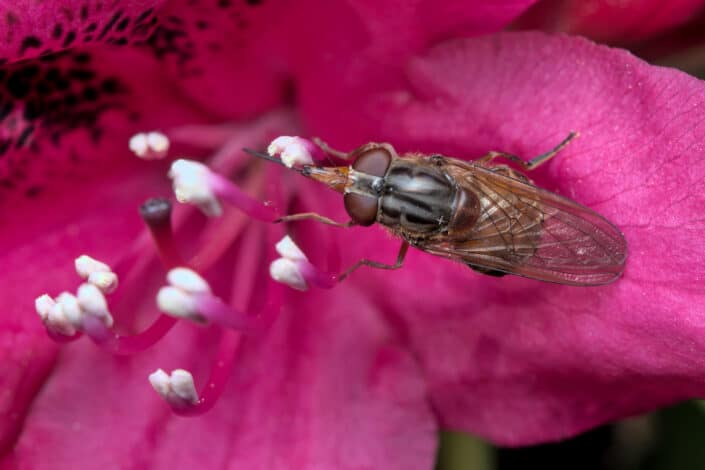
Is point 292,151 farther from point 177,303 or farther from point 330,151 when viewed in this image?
point 177,303

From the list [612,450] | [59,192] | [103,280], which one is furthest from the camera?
[612,450]

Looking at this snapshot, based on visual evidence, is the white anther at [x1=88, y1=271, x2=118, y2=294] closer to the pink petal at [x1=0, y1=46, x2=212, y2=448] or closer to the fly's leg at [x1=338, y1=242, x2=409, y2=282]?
the pink petal at [x1=0, y1=46, x2=212, y2=448]

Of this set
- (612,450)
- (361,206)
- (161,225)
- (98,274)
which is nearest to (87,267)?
(98,274)

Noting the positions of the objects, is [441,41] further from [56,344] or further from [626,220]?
[56,344]

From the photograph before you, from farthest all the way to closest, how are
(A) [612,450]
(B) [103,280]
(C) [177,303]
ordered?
(A) [612,450] < (B) [103,280] < (C) [177,303]

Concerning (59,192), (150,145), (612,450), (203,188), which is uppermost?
(203,188)

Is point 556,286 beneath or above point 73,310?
above

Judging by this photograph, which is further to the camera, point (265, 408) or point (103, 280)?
point (265, 408)

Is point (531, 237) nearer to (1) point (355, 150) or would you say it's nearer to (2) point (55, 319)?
(1) point (355, 150)
